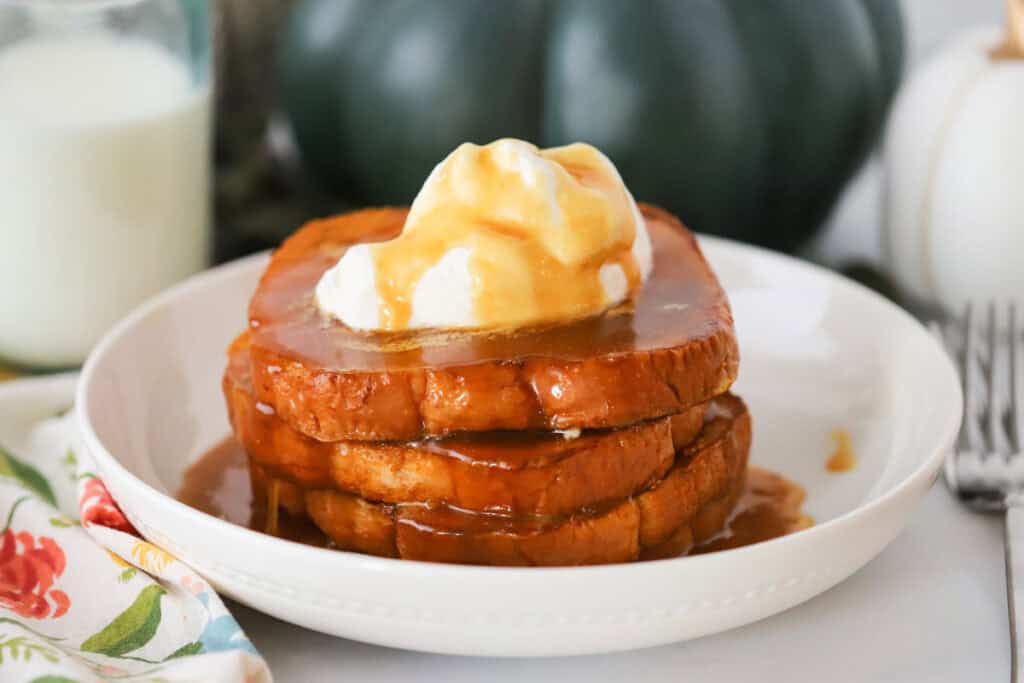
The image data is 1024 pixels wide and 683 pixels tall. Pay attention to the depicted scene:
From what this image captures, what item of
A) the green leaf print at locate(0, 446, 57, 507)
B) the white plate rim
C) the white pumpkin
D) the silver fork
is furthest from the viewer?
the white pumpkin

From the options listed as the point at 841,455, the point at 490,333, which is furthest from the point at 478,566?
the point at 841,455

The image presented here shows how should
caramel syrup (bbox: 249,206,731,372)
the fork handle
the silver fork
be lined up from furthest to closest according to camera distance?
the silver fork < caramel syrup (bbox: 249,206,731,372) < the fork handle

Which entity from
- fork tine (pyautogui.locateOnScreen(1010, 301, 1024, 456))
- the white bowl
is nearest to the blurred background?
fork tine (pyautogui.locateOnScreen(1010, 301, 1024, 456))

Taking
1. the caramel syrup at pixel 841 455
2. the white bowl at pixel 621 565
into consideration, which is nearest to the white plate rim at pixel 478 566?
the white bowl at pixel 621 565

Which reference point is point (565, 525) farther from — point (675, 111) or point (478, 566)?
point (675, 111)

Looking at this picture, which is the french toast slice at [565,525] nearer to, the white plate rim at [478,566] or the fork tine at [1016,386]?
the white plate rim at [478,566]

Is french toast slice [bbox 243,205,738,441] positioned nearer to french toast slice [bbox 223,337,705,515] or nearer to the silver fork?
french toast slice [bbox 223,337,705,515]

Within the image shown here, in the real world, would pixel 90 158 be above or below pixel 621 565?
below
